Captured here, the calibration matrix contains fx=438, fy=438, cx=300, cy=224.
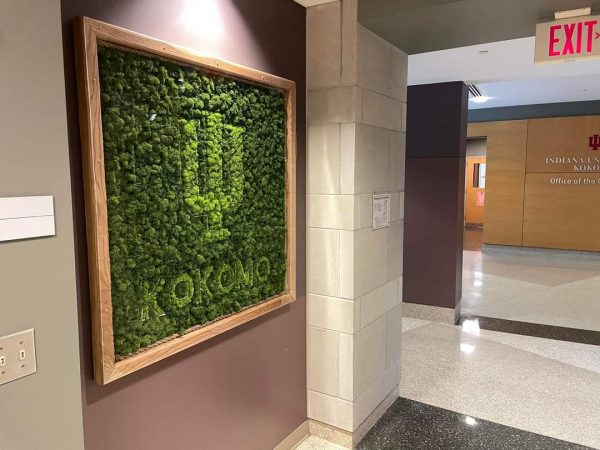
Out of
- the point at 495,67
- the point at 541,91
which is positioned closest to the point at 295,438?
the point at 495,67

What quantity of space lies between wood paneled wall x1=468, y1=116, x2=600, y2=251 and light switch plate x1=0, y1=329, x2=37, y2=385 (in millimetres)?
9548

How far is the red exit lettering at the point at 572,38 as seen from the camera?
2.28 m

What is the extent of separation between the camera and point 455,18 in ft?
7.91

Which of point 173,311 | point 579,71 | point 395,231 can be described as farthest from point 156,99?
point 579,71

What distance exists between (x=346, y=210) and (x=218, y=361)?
110cm

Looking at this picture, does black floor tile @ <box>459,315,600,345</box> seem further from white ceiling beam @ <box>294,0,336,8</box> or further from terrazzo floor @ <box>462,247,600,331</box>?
white ceiling beam @ <box>294,0,336,8</box>

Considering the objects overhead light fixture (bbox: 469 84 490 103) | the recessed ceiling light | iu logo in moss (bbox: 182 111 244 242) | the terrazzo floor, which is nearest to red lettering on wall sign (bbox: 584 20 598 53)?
iu logo in moss (bbox: 182 111 244 242)

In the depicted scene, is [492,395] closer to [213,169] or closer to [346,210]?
[346,210]

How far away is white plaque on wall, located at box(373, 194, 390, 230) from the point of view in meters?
2.80

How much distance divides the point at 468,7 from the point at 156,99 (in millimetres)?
1657

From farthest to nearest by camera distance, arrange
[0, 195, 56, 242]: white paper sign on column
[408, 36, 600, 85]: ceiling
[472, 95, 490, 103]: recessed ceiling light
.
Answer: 1. [472, 95, 490, 103]: recessed ceiling light
2. [408, 36, 600, 85]: ceiling
3. [0, 195, 56, 242]: white paper sign on column

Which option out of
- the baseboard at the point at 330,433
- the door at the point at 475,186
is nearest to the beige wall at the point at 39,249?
the baseboard at the point at 330,433

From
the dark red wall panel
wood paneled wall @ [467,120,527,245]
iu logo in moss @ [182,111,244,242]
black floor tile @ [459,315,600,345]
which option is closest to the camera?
iu logo in moss @ [182,111,244,242]

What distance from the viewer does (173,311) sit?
1839mm
